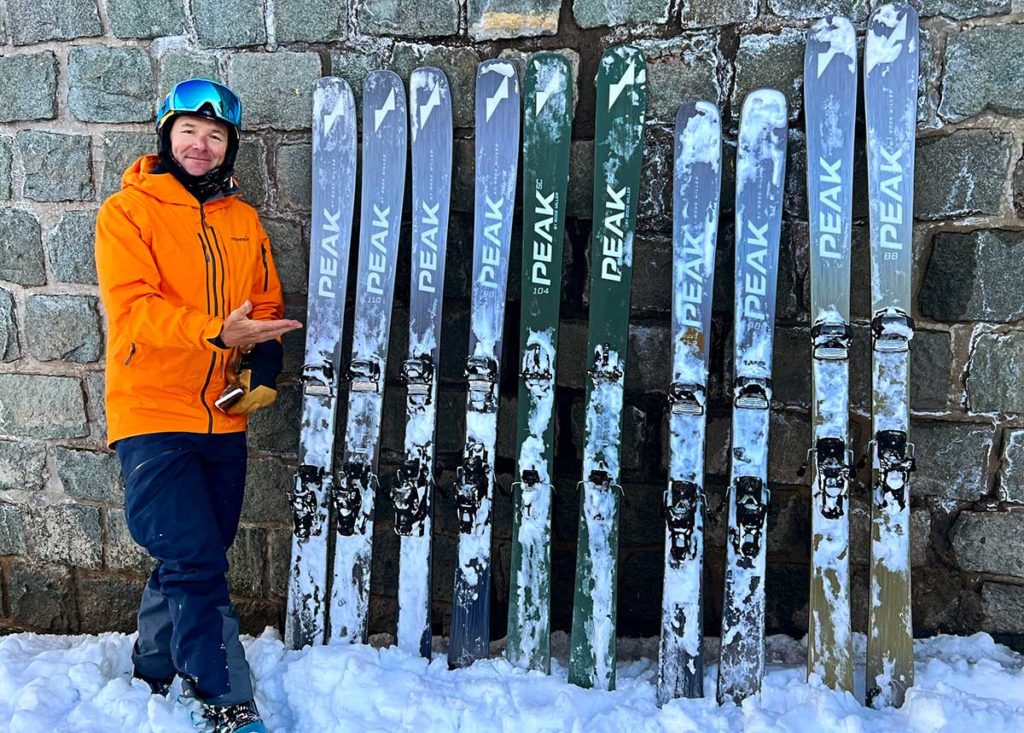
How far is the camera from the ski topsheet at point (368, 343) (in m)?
2.24

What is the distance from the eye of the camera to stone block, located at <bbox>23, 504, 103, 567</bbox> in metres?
2.63

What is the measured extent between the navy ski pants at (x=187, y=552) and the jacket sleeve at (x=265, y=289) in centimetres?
39

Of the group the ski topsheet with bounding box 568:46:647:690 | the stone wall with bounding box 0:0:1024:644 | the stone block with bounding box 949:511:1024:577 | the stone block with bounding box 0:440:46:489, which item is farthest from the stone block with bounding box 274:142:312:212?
the stone block with bounding box 949:511:1024:577

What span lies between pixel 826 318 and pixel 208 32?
197 centimetres

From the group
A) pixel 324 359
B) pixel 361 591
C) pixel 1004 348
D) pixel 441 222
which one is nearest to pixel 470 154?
pixel 441 222

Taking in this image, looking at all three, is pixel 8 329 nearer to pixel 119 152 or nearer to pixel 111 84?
pixel 119 152

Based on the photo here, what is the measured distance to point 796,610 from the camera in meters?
2.29

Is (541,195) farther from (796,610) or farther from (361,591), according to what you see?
(796,610)

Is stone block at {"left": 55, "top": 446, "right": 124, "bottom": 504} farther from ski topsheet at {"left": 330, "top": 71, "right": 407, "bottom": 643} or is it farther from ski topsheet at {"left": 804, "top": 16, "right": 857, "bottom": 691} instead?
ski topsheet at {"left": 804, "top": 16, "right": 857, "bottom": 691}

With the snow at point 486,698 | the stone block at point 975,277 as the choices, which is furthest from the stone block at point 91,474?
the stone block at point 975,277

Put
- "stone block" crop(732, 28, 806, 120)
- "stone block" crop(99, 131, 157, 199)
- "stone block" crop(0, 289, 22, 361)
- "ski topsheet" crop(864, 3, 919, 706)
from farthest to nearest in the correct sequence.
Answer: "stone block" crop(0, 289, 22, 361)
"stone block" crop(99, 131, 157, 199)
"stone block" crop(732, 28, 806, 120)
"ski topsheet" crop(864, 3, 919, 706)

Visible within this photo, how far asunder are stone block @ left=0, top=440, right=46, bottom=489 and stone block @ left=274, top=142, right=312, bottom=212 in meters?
1.20

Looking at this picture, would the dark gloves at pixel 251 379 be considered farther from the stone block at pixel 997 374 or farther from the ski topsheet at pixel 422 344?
the stone block at pixel 997 374

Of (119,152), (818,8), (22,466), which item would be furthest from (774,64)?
(22,466)
